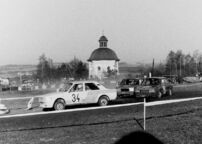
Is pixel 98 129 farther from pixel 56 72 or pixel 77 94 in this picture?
pixel 56 72

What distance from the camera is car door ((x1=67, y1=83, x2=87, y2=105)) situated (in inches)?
637

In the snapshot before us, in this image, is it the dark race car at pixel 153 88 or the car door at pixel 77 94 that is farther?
the dark race car at pixel 153 88

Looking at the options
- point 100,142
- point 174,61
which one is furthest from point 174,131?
point 174,61

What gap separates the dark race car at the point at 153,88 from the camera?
71.8 feet

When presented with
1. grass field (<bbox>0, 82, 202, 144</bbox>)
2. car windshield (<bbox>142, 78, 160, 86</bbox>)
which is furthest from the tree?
grass field (<bbox>0, 82, 202, 144</bbox>)

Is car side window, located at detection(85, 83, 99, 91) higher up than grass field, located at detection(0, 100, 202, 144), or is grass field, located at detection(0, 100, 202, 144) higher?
car side window, located at detection(85, 83, 99, 91)

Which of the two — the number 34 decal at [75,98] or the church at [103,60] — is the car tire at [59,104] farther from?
the church at [103,60]

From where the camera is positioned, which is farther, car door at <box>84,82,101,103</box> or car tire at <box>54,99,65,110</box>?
car door at <box>84,82,101,103</box>

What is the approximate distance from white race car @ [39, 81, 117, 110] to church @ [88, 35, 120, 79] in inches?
2781

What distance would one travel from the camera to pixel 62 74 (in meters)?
98.6

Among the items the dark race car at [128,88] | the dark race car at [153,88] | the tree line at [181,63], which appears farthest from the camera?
the tree line at [181,63]

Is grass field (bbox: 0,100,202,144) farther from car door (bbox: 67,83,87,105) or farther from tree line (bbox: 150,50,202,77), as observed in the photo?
tree line (bbox: 150,50,202,77)

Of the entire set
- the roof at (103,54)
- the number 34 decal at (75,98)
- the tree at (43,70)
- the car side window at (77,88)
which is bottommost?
the number 34 decal at (75,98)

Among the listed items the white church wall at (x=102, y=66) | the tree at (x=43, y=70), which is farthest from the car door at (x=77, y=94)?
the tree at (x=43, y=70)
